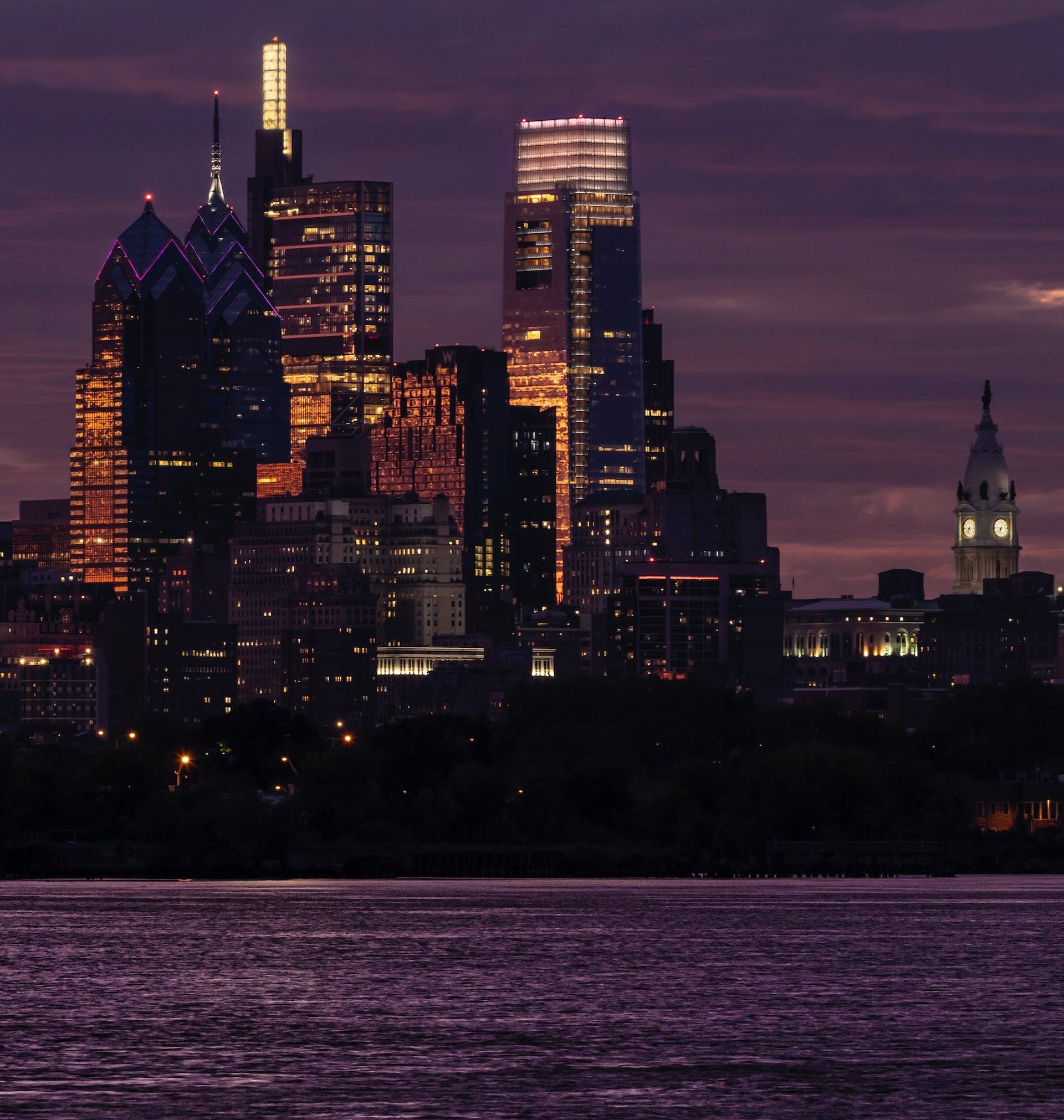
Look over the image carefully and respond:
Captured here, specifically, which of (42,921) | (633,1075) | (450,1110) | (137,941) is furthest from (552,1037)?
(42,921)

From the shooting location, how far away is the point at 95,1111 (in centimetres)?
10156

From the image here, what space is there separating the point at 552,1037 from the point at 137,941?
49.0 m

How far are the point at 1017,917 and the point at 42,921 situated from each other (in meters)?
54.1

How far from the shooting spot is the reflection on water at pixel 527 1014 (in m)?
106

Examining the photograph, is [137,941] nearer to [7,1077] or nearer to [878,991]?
[878,991]

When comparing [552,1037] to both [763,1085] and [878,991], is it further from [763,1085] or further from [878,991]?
[878,991]

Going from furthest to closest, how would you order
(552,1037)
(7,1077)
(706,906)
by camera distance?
(706,906) < (552,1037) < (7,1077)

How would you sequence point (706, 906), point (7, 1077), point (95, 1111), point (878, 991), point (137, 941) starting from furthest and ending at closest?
point (706, 906), point (137, 941), point (878, 991), point (7, 1077), point (95, 1111)

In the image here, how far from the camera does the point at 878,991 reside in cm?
14112

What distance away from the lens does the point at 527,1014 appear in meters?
130

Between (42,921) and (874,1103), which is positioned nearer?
(874,1103)

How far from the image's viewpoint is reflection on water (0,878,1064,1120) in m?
106

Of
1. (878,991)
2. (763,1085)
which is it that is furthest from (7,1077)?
(878,991)

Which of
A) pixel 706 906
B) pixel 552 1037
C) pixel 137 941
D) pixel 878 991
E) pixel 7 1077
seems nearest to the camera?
pixel 7 1077
